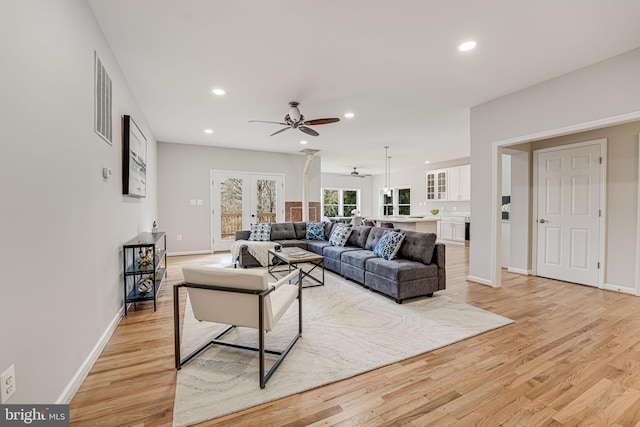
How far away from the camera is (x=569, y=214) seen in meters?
4.27

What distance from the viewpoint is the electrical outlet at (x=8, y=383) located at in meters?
1.15

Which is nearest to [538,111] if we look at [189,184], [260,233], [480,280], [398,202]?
[480,280]

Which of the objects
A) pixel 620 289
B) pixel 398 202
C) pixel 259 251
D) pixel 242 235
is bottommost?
pixel 620 289

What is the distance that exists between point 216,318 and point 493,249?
150 inches

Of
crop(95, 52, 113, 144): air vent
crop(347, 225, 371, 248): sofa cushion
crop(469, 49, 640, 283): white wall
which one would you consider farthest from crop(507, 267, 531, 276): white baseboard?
crop(95, 52, 113, 144): air vent

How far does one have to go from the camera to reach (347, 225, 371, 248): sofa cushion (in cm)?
487

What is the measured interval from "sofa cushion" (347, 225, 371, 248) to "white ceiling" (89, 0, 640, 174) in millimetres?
1942

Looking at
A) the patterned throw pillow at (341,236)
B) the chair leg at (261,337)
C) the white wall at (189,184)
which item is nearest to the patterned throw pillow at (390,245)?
the patterned throw pillow at (341,236)

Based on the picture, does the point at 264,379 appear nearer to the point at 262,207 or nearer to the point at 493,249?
the point at 493,249

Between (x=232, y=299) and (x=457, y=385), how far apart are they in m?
1.63

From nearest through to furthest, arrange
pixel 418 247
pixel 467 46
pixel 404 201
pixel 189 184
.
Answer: pixel 467 46, pixel 418 247, pixel 189 184, pixel 404 201

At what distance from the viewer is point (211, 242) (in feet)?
23.3

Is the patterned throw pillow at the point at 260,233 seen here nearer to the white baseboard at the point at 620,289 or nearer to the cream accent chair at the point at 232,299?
the cream accent chair at the point at 232,299

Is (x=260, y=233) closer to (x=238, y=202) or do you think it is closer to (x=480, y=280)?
(x=238, y=202)
